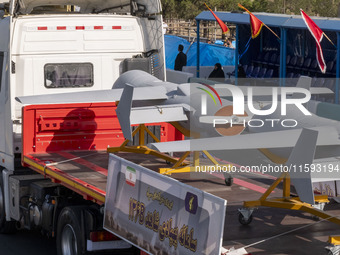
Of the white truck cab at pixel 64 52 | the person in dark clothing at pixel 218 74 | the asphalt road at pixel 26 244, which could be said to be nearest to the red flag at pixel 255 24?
the person in dark clothing at pixel 218 74

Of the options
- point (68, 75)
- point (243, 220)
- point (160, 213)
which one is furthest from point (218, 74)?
point (160, 213)

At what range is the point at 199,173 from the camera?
11016mm

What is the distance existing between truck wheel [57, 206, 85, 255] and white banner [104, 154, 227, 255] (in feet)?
2.94

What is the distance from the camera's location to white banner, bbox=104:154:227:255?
22.3 feet

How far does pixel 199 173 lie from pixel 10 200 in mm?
3586

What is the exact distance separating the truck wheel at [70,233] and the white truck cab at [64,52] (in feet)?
8.31

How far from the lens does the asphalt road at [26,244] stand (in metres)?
12.2

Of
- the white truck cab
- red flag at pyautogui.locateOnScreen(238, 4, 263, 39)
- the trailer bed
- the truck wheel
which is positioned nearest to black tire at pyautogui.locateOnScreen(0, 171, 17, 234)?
the white truck cab

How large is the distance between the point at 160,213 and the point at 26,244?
5.71 m

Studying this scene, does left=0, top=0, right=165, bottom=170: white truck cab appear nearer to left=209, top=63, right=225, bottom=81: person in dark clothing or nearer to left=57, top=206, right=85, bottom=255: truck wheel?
left=57, top=206, right=85, bottom=255: truck wheel

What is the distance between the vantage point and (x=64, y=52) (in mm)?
13258

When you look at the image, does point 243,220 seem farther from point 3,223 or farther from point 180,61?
point 180,61

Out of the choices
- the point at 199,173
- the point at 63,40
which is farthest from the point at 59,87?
the point at 199,173

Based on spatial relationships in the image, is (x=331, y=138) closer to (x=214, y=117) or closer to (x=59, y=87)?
(x=214, y=117)
